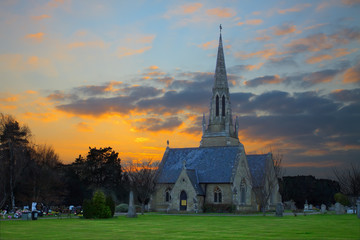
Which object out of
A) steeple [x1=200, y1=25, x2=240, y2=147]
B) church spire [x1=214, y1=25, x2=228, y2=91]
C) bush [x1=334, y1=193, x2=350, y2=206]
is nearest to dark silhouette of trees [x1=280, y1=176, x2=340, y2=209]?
bush [x1=334, y1=193, x2=350, y2=206]

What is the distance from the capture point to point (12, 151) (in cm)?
6300

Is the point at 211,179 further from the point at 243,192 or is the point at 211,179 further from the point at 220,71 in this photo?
the point at 220,71

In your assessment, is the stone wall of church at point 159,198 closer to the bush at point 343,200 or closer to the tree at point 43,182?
the tree at point 43,182

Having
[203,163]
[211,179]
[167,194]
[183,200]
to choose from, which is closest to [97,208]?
[183,200]

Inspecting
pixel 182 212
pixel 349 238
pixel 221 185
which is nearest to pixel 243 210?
pixel 221 185

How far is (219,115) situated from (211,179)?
80.3 ft

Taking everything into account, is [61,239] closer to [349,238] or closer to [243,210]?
[349,238]

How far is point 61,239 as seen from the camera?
70.3ft

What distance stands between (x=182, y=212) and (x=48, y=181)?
69.1ft

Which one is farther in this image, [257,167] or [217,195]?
[257,167]

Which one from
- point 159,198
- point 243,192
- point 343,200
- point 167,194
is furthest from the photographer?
point 343,200

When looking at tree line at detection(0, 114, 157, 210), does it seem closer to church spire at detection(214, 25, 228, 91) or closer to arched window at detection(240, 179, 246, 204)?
arched window at detection(240, 179, 246, 204)

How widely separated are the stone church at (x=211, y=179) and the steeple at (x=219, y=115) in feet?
41.9

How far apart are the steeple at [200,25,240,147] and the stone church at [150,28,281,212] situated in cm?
1278
